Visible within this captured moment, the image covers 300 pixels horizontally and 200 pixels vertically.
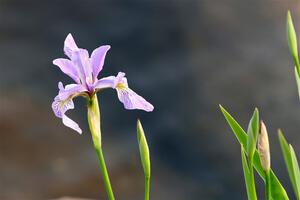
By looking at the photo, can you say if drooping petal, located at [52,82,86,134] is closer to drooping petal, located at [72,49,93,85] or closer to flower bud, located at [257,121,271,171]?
drooping petal, located at [72,49,93,85]

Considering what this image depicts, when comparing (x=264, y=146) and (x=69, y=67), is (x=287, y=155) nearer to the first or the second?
(x=264, y=146)

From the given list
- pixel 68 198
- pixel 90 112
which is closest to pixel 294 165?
pixel 90 112

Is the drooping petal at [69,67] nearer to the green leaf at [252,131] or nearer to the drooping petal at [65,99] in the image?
the drooping petal at [65,99]

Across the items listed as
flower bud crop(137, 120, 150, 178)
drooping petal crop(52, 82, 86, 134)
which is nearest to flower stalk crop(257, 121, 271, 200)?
flower bud crop(137, 120, 150, 178)

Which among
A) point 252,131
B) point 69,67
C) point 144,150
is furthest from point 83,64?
point 252,131

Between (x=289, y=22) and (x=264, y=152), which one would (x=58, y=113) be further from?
(x=289, y=22)

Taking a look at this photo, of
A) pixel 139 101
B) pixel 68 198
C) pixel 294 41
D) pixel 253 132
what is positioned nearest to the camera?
pixel 253 132
